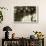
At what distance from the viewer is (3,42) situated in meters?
4.01

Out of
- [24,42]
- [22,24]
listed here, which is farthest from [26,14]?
[24,42]

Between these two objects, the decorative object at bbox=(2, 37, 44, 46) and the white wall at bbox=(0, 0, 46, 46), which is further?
the white wall at bbox=(0, 0, 46, 46)

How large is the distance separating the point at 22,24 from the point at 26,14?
0.31m

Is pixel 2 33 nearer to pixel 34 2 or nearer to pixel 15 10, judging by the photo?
pixel 15 10

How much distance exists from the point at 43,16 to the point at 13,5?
35.7 inches

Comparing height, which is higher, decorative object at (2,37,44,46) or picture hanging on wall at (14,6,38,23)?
picture hanging on wall at (14,6,38,23)

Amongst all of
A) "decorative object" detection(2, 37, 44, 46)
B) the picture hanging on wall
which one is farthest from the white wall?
"decorative object" detection(2, 37, 44, 46)

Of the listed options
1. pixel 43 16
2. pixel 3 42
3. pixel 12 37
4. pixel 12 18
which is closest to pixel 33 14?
pixel 43 16

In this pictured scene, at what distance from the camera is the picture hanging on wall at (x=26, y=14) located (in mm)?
4184

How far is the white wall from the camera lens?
4.19 meters

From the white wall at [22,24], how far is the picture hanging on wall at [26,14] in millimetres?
102

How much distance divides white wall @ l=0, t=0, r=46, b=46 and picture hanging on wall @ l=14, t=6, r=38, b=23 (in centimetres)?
10

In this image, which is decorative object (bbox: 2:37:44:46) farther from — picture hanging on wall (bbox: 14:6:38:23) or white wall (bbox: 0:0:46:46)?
picture hanging on wall (bbox: 14:6:38:23)

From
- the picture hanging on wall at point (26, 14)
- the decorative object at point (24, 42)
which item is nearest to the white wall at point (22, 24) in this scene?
the picture hanging on wall at point (26, 14)
